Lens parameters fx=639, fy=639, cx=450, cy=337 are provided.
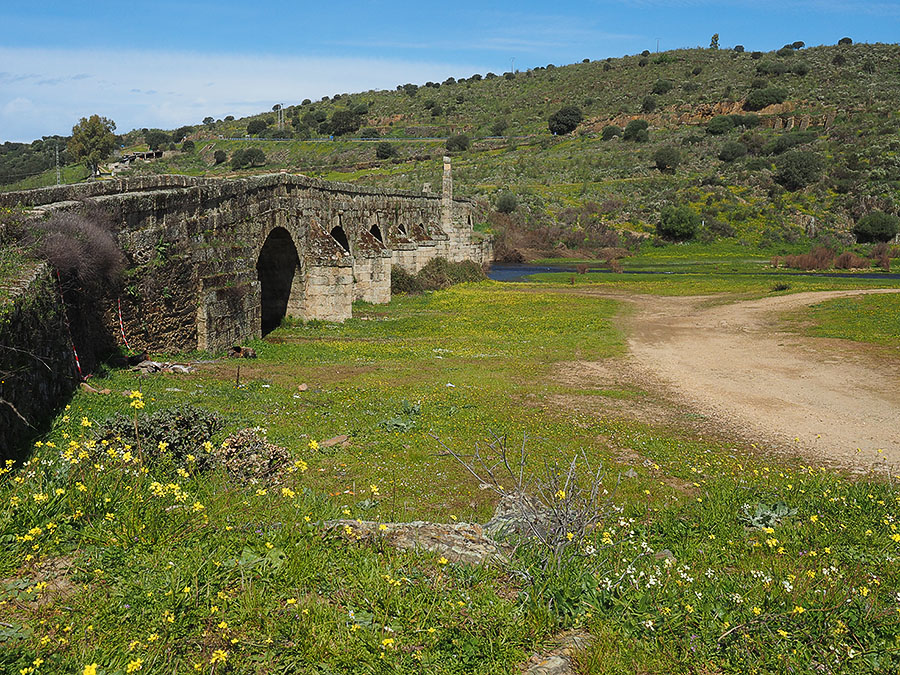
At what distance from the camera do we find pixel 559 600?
388 centimetres

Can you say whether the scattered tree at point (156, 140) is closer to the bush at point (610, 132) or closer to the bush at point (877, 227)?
the bush at point (610, 132)

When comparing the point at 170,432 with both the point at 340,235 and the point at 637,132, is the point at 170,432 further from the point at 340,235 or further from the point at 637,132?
the point at 637,132

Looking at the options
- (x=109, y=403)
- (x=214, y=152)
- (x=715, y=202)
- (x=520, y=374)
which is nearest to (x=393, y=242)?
(x=520, y=374)

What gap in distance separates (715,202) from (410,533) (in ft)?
185

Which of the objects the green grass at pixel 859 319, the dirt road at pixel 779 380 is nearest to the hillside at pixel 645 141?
the green grass at pixel 859 319

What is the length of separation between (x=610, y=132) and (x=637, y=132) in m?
4.15

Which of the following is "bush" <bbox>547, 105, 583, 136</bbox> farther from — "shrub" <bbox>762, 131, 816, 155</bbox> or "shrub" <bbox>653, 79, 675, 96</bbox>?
"shrub" <bbox>762, 131, 816, 155</bbox>

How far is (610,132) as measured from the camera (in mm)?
78562

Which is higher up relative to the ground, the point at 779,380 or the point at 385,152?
the point at 385,152

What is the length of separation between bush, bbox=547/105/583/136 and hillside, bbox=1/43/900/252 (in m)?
1.11

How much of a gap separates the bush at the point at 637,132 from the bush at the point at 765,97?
12820mm

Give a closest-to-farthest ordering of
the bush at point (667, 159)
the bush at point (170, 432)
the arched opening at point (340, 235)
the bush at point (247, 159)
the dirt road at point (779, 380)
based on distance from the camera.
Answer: the bush at point (170, 432) → the dirt road at point (779, 380) → the arched opening at point (340, 235) → the bush at point (667, 159) → the bush at point (247, 159)

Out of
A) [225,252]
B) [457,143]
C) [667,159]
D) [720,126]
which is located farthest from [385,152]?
[225,252]

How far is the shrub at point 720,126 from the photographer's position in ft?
236
